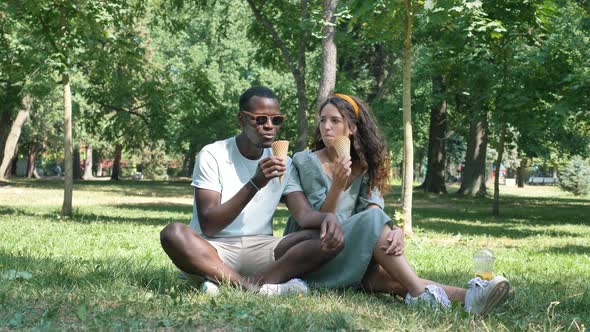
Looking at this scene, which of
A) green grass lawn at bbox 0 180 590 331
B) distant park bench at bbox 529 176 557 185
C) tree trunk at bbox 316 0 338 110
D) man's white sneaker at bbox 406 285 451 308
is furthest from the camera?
distant park bench at bbox 529 176 557 185

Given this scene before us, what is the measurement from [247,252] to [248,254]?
15 mm

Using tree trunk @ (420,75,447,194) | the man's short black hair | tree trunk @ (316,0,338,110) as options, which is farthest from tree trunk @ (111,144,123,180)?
the man's short black hair

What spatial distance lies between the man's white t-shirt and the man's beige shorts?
0.15ft

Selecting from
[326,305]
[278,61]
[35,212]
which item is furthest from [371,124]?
[278,61]

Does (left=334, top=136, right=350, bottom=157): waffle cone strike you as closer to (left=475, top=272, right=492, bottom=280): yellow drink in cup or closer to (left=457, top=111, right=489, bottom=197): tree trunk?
(left=475, top=272, right=492, bottom=280): yellow drink in cup

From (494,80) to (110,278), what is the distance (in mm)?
14025

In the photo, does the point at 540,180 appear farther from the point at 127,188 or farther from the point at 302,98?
the point at 302,98

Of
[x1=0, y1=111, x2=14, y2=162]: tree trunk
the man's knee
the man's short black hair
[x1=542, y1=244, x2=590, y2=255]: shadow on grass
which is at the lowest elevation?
[x1=542, y1=244, x2=590, y2=255]: shadow on grass

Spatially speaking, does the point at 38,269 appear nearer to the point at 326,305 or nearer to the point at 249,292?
the point at 249,292

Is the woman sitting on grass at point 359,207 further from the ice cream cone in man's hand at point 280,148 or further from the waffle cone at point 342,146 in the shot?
the ice cream cone in man's hand at point 280,148

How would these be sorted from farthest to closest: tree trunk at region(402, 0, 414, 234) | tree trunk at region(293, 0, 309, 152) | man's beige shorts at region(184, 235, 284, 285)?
tree trunk at region(293, 0, 309, 152)
tree trunk at region(402, 0, 414, 234)
man's beige shorts at region(184, 235, 284, 285)

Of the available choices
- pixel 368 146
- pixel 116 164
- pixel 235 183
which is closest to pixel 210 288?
pixel 235 183

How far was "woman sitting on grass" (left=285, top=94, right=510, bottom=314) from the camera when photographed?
4797 mm

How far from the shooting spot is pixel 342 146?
4.96 metres
